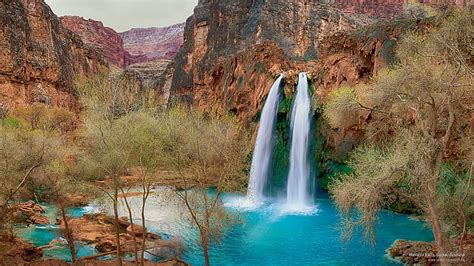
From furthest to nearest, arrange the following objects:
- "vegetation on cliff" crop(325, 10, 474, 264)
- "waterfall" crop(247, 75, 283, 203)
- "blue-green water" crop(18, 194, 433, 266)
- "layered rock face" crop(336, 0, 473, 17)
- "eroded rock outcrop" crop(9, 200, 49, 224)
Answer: "layered rock face" crop(336, 0, 473, 17)
"waterfall" crop(247, 75, 283, 203)
"eroded rock outcrop" crop(9, 200, 49, 224)
"blue-green water" crop(18, 194, 433, 266)
"vegetation on cliff" crop(325, 10, 474, 264)

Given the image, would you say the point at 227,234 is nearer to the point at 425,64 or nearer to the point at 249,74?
the point at 425,64

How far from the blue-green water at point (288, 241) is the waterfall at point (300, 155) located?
3.64 m

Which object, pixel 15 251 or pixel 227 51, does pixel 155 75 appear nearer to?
pixel 227 51

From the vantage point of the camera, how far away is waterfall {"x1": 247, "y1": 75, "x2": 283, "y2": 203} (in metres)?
25.6

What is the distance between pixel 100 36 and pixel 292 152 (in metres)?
129

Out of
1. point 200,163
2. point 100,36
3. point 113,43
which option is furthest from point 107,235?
point 113,43

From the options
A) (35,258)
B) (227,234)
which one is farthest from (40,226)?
(227,234)

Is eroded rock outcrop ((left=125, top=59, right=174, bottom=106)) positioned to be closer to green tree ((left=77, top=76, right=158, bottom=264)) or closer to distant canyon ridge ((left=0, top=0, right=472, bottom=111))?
distant canyon ridge ((left=0, top=0, right=472, bottom=111))

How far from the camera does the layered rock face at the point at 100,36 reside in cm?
12062

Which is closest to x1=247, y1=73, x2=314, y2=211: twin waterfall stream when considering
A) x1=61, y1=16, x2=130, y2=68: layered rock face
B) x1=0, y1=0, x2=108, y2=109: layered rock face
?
x1=0, y1=0, x2=108, y2=109: layered rock face

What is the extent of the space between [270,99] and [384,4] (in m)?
77.1

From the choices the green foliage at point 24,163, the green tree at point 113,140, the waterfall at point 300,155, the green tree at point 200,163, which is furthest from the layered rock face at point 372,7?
the green foliage at point 24,163

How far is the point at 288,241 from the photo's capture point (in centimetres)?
1543

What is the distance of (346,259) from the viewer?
42.6ft
